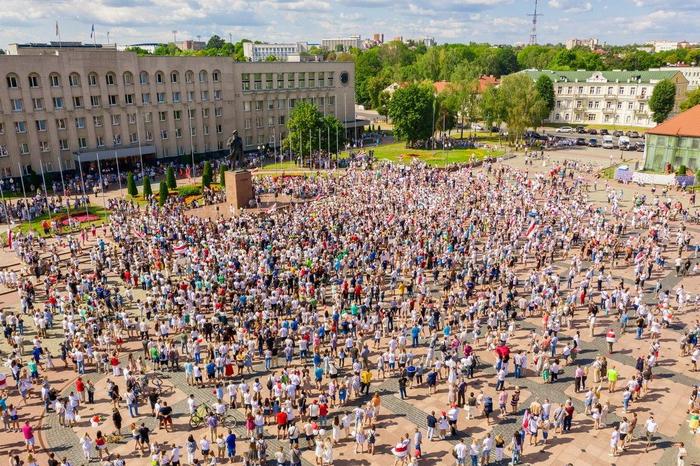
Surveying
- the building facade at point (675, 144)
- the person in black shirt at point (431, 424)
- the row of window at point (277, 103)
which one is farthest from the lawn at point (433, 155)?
the person in black shirt at point (431, 424)

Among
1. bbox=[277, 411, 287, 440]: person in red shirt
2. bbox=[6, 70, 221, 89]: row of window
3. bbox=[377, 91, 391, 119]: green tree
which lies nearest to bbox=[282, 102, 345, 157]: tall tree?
bbox=[6, 70, 221, 89]: row of window

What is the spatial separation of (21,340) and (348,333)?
48.8 feet

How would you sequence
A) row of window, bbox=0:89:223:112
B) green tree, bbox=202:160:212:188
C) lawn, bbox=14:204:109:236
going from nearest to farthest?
lawn, bbox=14:204:109:236 < green tree, bbox=202:160:212:188 < row of window, bbox=0:89:223:112

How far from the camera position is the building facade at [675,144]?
57.1m

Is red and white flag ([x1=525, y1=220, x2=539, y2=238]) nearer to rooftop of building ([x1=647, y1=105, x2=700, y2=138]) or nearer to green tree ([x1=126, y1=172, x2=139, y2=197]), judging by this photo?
rooftop of building ([x1=647, y1=105, x2=700, y2=138])

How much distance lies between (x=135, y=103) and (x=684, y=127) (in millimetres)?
63625

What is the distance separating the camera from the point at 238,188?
1849 inches

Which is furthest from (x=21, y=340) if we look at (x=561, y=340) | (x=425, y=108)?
(x=425, y=108)

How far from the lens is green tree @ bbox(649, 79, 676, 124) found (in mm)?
91188

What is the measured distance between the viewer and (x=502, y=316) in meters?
26.2

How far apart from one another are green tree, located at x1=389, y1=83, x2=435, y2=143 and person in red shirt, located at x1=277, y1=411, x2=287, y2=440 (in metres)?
63.7

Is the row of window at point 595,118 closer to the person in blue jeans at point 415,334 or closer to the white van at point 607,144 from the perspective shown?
the white van at point 607,144

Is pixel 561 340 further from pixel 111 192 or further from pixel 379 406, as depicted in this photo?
pixel 111 192

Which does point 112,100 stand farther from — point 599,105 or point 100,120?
point 599,105
